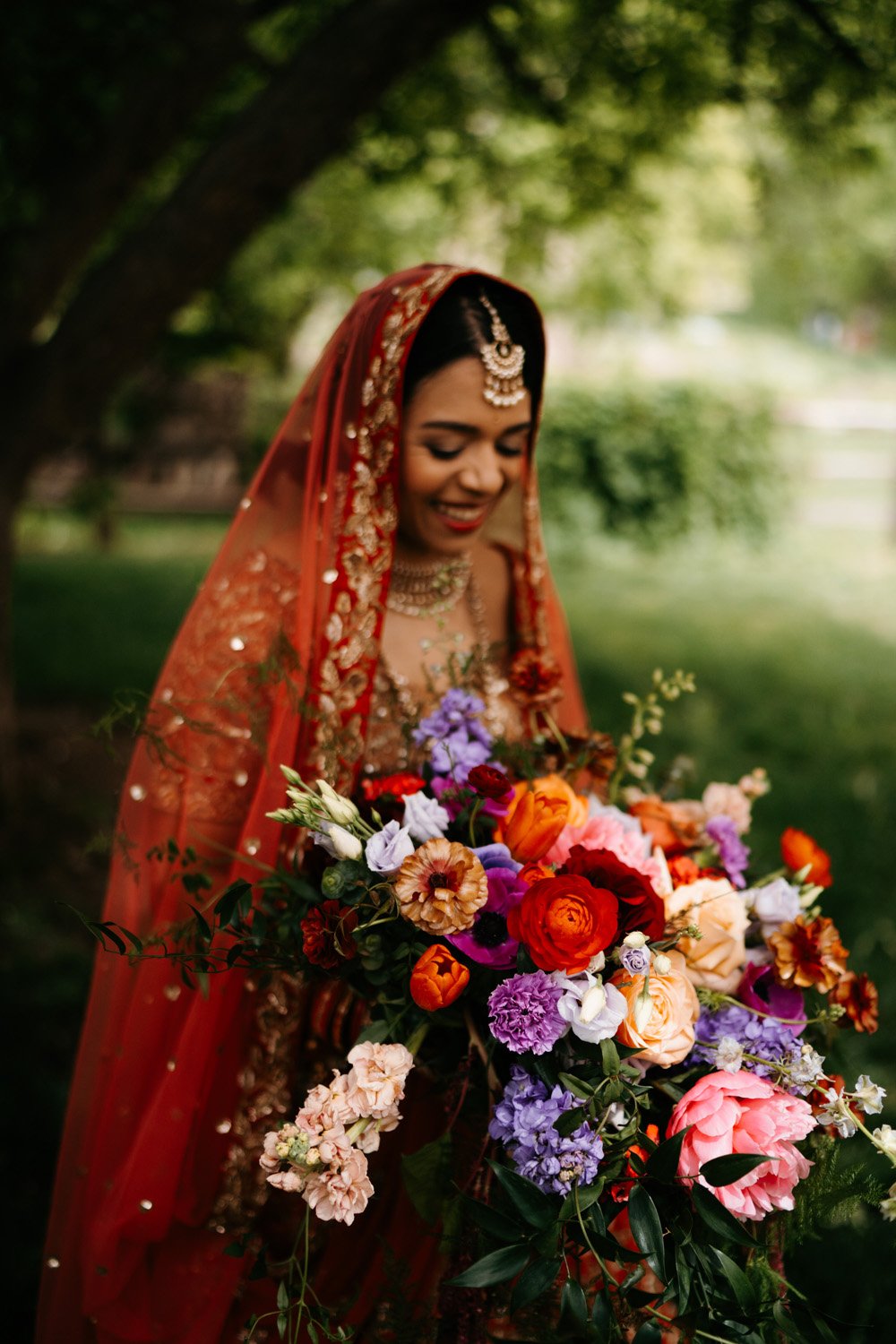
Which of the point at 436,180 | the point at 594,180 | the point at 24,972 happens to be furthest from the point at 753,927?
the point at 436,180

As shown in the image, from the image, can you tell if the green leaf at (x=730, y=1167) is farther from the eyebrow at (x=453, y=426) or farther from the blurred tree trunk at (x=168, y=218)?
A: the blurred tree trunk at (x=168, y=218)

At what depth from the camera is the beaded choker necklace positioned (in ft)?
6.63

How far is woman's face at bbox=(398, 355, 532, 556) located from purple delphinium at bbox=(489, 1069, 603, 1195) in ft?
3.19

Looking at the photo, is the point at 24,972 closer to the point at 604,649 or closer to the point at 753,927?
the point at 753,927

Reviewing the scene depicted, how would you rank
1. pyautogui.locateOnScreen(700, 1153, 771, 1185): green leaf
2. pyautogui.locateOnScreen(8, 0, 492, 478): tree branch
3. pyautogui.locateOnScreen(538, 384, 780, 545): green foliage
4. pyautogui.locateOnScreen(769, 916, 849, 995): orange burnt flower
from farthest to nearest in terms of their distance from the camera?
pyautogui.locateOnScreen(538, 384, 780, 545): green foliage → pyautogui.locateOnScreen(8, 0, 492, 478): tree branch → pyautogui.locateOnScreen(769, 916, 849, 995): orange burnt flower → pyautogui.locateOnScreen(700, 1153, 771, 1185): green leaf

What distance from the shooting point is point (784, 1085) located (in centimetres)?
132

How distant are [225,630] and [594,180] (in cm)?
440

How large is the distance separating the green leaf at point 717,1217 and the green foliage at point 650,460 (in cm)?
1048

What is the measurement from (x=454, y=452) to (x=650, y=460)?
1037 cm

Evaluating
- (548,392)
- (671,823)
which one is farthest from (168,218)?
(548,392)

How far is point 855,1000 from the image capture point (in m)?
1.42

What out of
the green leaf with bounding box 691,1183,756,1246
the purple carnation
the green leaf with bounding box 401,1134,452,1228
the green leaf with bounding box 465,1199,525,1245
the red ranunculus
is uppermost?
the red ranunculus

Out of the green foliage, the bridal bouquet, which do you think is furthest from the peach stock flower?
the green foliage

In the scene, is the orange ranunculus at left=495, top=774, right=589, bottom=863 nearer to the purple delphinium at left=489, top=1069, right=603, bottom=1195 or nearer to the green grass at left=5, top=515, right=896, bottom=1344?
the purple delphinium at left=489, top=1069, right=603, bottom=1195
